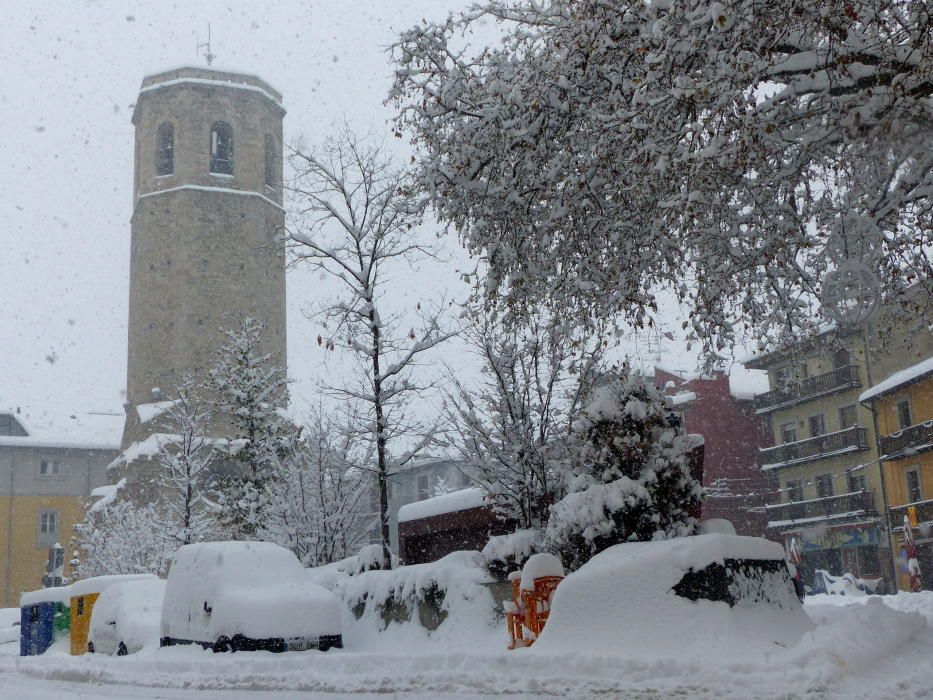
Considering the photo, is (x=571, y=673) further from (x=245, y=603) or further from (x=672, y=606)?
(x=245, y=603)

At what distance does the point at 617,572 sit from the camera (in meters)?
9.42

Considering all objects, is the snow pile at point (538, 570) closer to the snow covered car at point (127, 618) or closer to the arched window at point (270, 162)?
the snow covered car at point (127, 618)

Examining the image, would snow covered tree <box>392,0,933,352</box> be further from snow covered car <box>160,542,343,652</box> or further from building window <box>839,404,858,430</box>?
building window <box>839,404,858,430</box>

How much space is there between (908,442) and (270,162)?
3415 centimetres

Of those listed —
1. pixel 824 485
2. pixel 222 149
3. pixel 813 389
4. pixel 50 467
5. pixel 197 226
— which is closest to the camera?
pixel 824 485

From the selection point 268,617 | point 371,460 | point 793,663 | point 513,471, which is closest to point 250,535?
point 371,460

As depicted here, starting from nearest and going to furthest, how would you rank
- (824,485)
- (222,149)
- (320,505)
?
(320,505) < (824,485) < (222,149)

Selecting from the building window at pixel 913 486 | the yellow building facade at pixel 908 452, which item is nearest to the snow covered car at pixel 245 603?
the yellow building facade at pixel 908 452

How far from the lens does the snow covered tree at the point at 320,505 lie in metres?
23.7

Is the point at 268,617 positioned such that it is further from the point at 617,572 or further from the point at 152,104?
the point at 152,104

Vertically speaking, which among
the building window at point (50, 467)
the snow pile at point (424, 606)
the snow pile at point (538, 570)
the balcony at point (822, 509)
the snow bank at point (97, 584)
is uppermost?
the building window at point (50, 467)

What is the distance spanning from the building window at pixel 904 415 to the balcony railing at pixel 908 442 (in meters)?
0.48

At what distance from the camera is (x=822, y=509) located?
4578 centimetres

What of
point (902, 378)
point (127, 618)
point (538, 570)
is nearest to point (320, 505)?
point (127, 618)
